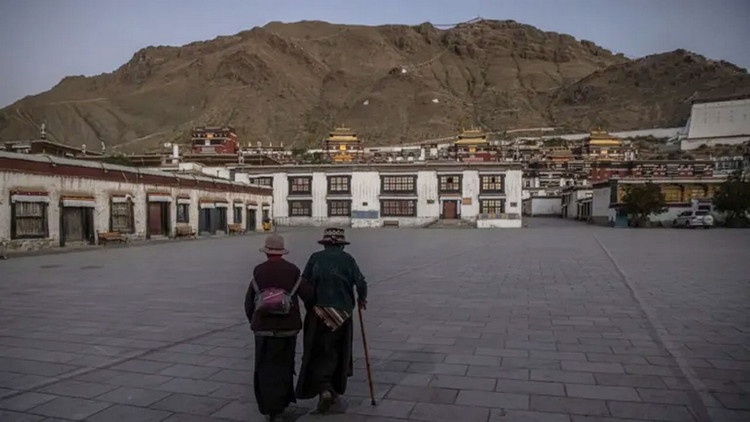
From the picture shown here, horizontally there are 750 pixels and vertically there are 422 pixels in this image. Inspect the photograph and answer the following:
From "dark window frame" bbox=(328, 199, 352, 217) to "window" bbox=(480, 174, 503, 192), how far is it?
42.4 ft

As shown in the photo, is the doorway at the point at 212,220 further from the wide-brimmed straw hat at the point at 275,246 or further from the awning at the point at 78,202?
the wide-brimmed straw hat at the point at 275,246

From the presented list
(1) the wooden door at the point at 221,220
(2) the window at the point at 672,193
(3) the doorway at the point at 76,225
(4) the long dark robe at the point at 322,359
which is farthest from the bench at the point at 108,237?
(2) the window at the point at 672,193

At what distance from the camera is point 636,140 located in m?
120

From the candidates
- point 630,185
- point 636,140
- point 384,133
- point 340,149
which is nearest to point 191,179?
point 630,185

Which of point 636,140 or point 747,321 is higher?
point 636,140

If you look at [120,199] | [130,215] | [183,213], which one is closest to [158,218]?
[130,215]

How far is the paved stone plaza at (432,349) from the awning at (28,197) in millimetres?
9108

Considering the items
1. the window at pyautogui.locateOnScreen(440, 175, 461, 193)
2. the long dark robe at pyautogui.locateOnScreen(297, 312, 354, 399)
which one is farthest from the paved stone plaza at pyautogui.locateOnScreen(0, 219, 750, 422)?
the window at pyautogui.locateOnScreen(440, 175, 461, 193)

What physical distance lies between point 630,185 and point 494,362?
50.6m

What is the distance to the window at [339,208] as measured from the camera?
180 ft

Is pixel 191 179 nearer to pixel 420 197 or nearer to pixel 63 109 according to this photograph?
pixel 420 197

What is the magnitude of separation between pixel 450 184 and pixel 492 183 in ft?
12.9

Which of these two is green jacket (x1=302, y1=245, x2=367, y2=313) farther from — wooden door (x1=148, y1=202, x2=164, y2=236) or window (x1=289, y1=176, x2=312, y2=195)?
window (x1=289, y1=176, x2=312, y2=195)

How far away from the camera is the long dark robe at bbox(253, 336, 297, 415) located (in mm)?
4387
